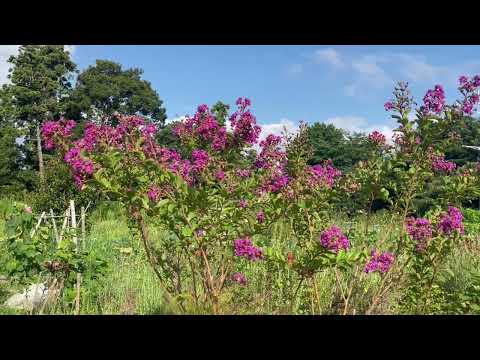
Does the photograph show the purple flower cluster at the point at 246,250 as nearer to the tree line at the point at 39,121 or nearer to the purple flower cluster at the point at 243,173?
the purple flower cluster at the point at 243,173

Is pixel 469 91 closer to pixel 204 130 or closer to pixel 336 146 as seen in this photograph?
pixel 204 130

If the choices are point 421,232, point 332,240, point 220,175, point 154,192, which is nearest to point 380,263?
point 421,232

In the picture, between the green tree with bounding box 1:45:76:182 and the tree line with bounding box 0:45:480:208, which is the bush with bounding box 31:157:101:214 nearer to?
the tree line with bounding box 0:45:480:208

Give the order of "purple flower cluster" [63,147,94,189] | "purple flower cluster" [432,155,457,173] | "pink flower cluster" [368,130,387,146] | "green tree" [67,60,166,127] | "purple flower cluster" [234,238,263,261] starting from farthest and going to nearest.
Result: "green tree" [67,60,166,127] → "pink flower cluster" [368,130,387,146] → "purple flower cluster" [432,155,457,173] → "purple flower cluster" [234,238,263,261] → "purple flower cluster" [63,147,94,189]

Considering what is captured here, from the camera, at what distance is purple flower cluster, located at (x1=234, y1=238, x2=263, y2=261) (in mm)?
3227

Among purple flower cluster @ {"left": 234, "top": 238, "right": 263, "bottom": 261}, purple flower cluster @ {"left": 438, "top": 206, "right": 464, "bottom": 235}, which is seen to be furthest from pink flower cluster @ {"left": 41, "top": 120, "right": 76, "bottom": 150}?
purple flower cluster @ {"left": 438, "top": 206, "right": 464, "bottom": 235}

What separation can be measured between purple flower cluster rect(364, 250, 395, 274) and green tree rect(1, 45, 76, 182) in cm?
2410

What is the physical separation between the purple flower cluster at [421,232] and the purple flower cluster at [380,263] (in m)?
0.21

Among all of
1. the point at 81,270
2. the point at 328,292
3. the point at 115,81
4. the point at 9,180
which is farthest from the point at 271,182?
the point at 115,81

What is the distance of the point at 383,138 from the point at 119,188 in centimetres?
194

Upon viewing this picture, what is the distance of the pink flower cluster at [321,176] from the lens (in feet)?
11.6

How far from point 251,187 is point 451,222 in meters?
1.37

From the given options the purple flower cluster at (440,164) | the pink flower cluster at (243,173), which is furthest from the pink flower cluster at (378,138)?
the pink flower cluster at (243,173)
